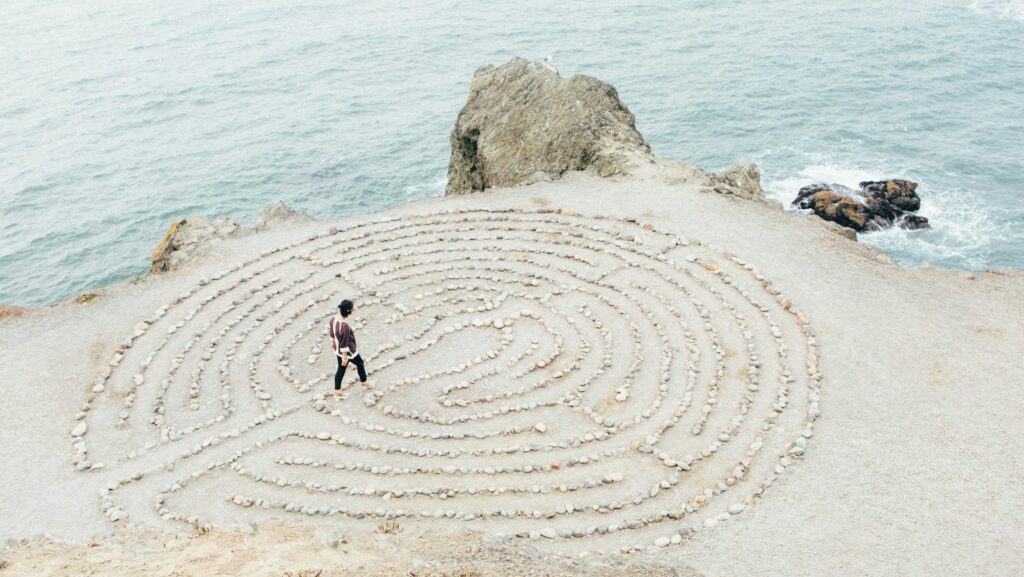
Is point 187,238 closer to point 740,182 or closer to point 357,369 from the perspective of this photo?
point 357,369

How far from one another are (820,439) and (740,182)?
1486cm

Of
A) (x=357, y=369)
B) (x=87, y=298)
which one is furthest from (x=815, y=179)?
(x=87, y=298)

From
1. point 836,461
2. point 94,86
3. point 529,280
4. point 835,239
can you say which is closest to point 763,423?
point 836,461

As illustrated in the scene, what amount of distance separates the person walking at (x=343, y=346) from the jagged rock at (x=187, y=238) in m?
9.56

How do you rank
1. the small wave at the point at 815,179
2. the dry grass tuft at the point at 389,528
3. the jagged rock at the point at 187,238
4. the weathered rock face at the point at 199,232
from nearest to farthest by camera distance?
the dry grass tuft at the point at 389,528 < the jagged rock at the point at 187,238 < the weathered rock face at the point at 199,232 < the small wave at the point at 815,179

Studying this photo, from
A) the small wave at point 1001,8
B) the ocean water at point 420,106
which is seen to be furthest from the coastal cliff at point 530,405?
the small wave at point 1001,8

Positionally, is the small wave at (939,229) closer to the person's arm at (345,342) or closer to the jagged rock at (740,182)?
the jagged rock at (740,182)

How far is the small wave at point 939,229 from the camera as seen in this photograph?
33.3 m

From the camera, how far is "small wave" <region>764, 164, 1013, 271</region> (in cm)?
3331

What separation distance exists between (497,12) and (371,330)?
55.6 metres

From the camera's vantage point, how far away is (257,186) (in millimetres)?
44312

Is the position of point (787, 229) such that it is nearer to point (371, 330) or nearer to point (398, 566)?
point (371, 330)

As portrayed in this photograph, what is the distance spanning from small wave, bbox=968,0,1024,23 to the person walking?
6268cm

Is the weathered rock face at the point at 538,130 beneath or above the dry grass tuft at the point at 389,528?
above
